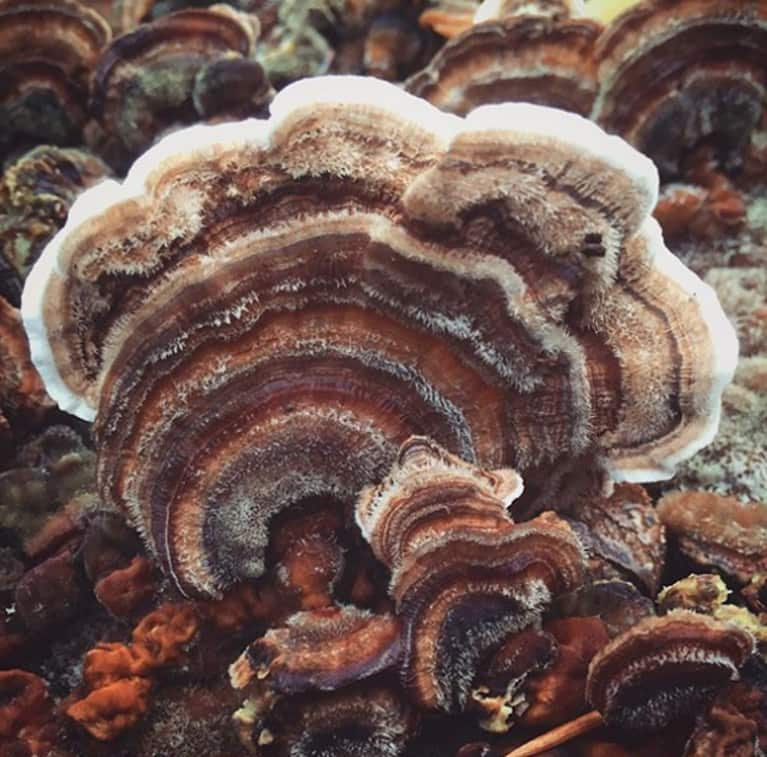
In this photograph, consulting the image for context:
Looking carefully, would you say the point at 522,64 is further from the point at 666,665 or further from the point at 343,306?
the point at 666,665

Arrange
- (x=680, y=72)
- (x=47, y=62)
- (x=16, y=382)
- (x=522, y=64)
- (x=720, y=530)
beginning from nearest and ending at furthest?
(x=720, y=530), (x=16, y=382), (x=680, y=72), (x=522, y=64), (x=47, y=62)

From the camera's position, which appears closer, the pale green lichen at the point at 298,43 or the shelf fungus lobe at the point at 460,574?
the shelf fungus lobe at the point at 460,574

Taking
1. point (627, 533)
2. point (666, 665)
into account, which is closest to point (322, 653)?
point (666, 665)

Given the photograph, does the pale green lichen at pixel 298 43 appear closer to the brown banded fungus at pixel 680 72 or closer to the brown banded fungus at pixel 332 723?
the brown banded fungus at pixel 680 72

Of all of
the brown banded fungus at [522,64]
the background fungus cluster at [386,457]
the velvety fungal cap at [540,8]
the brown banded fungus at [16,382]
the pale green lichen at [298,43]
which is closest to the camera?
the background fungus cluster at [386,457]

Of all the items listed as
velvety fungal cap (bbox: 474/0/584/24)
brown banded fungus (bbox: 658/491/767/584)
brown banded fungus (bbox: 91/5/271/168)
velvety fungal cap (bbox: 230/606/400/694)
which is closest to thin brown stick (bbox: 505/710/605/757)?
velvety fungal cap (bbox: 230/606/400/694)

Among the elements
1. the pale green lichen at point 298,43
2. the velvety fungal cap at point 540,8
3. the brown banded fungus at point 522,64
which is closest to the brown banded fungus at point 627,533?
the brown banded fungus at point 522,64

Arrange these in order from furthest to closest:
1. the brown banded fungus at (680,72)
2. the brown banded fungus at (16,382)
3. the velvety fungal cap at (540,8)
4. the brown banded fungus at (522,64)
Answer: the velvety fungal cap at (540,8) < the brown banded fungus at (522,64) < the brown banded fungus at (680,72) < the brown banded fungus at (16,382)
